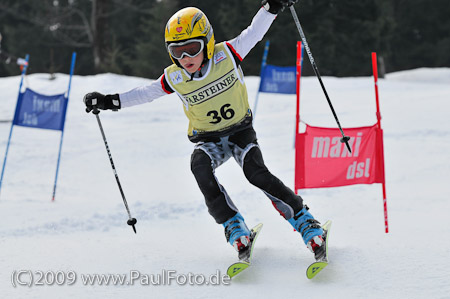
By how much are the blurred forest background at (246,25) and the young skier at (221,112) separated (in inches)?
603

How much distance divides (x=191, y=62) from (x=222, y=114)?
17.4 inches

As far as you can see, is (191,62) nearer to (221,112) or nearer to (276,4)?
(221,112)

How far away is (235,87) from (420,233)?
192cm

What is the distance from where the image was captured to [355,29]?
25.9 m

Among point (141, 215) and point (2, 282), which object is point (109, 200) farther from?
point (2, 282)

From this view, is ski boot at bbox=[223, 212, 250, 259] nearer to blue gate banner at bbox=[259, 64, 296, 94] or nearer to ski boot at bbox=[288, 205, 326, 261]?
ski boot at bbox=[288, 205, 326, 261]

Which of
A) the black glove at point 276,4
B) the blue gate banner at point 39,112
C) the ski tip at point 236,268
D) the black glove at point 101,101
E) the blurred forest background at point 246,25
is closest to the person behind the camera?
the ski tip at point 236,268

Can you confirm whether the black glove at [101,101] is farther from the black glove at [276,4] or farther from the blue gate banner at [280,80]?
the blue gate banner at [280,80]

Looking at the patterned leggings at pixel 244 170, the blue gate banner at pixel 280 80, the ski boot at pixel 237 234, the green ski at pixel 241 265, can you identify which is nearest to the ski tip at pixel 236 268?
the green ski at pixel 241 265

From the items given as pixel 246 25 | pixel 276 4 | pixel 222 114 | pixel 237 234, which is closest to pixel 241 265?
pixel 237 234

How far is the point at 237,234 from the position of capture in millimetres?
3846

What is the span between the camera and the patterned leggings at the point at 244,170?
3.82 metres

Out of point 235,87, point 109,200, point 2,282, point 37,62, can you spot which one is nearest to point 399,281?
point 235,87

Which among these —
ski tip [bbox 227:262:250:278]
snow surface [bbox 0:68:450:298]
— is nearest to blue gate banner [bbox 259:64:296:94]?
snow surface [bbox 0:68:450:298]
